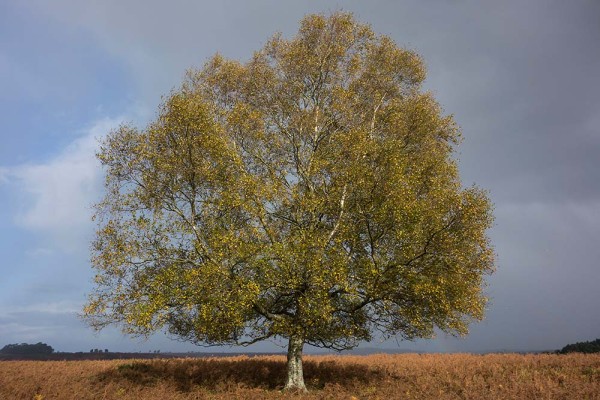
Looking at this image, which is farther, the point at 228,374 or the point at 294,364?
the point at 228,374

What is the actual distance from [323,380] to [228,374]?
6197mm

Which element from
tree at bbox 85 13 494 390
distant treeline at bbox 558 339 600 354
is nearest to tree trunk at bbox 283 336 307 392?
tree at bbox 85 13 494 390

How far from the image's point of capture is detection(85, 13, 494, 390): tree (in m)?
21.2

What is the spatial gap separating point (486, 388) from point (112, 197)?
75.9ft

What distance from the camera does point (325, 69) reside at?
2933cm

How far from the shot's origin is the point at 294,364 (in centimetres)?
2414

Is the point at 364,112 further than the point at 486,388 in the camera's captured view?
Yes

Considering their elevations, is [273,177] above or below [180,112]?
below

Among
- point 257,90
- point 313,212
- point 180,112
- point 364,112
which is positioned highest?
point 257,90

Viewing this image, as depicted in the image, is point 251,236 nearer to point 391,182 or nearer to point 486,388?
point 391,182

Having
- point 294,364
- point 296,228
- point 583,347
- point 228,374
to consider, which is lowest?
point 228,374

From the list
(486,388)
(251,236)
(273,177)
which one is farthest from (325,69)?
(486,388)

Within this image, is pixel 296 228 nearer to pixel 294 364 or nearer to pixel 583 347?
pixel 294 364

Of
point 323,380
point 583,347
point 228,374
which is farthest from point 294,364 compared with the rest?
point 583,347
